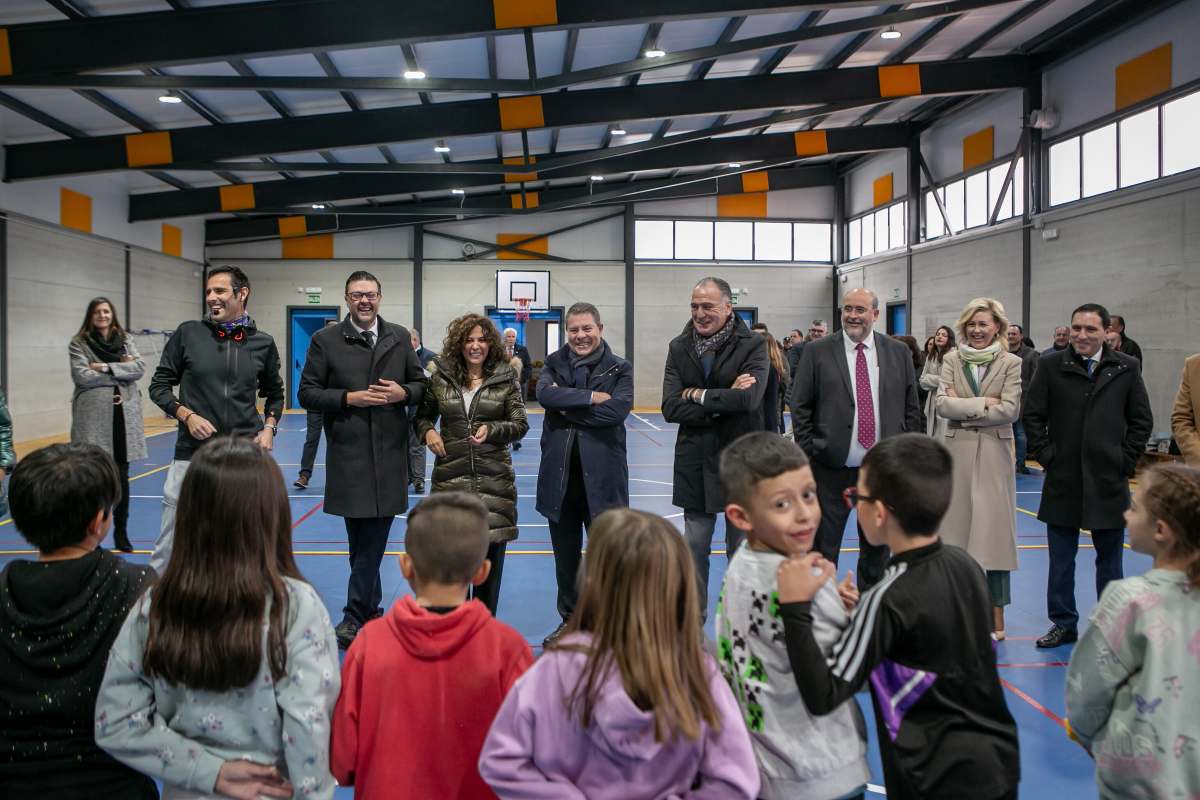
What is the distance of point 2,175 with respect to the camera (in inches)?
429

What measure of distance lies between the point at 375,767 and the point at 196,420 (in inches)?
100

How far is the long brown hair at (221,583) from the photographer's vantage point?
1590 mm

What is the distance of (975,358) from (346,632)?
340cm

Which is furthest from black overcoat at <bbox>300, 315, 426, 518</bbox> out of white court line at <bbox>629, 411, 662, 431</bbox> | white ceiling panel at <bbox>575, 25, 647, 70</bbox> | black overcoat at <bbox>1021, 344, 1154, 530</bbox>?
white court line at <bbox>629, 411, 662, 431</bbox>

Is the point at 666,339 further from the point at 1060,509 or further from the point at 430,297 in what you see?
the point at 1060,509

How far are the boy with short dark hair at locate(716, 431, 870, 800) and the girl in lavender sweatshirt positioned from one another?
260mm

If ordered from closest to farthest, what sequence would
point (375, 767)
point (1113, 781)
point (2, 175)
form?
point (375, 767), point (1113, 781), point (2, 175)

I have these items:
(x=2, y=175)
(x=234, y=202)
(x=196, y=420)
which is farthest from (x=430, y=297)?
(x=196, y=420)

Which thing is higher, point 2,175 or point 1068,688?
point 2,175

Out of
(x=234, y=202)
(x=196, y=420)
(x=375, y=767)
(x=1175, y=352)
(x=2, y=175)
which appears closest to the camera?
(x=375, y=767)

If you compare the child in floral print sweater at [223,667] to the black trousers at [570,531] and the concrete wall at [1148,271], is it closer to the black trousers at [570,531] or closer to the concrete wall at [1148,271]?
the black trousers at [570,531]

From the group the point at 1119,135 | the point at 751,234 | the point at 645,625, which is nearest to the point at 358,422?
the point at 645,625

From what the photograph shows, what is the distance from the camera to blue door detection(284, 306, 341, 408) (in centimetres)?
1928

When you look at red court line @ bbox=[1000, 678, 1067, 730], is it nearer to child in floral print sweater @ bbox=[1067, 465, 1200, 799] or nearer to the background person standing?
child in floral print sweater @ bbox=[1067, 465, 1200, 799]
